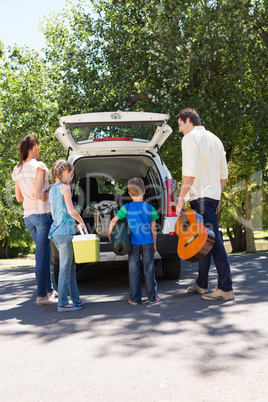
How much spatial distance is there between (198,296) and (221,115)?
261 inches

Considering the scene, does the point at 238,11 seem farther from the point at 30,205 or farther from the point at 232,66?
the point at 30,205

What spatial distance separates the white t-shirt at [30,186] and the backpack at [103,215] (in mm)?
1068

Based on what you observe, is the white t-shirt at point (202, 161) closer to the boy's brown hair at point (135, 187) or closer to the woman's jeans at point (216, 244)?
the woman's jeans at point (216, 244)

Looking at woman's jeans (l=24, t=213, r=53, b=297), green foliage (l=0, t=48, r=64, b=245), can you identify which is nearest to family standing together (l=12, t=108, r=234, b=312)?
woman's jeans (l=24, t=213, r=53, b=297)

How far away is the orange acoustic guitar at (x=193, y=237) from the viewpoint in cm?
436

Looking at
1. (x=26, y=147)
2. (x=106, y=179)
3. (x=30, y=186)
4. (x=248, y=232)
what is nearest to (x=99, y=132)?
A: (x=26, y=147)

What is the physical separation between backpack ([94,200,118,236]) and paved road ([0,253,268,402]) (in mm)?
1025

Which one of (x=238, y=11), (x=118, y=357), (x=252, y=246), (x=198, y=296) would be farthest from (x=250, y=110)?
(x=252, y=246)

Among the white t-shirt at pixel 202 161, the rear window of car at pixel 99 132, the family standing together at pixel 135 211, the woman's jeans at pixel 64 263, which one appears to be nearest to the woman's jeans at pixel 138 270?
the family standing together at pixel 135 211

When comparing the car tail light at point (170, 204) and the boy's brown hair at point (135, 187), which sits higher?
the boy's brown hair at point (135, 187)

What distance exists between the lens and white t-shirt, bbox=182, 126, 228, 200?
443 cm

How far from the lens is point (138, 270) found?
15.1 ft

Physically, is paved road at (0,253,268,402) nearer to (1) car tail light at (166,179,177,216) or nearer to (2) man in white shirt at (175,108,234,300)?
(2) man in white shirt at (175,108,234,300)

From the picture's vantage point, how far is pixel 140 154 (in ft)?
19.4
